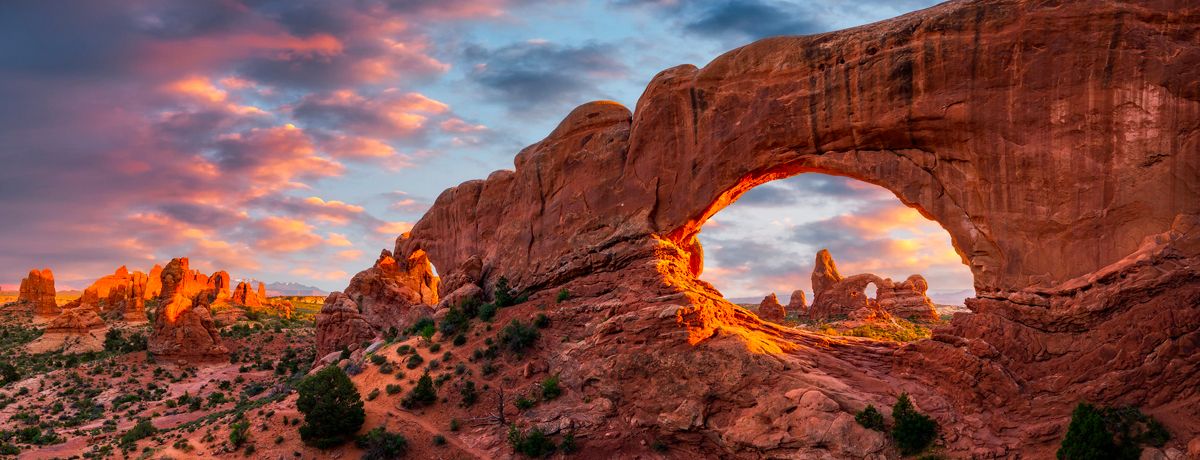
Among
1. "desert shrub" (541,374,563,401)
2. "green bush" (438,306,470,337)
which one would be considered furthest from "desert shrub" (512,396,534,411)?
"green bush" (438,306,470,337)

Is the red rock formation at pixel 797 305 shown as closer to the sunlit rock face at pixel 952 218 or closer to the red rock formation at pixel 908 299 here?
the red rock formation at pixel 908 299

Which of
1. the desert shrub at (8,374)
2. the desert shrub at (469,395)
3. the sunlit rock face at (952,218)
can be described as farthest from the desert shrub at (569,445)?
the desert shrub at (8,374)

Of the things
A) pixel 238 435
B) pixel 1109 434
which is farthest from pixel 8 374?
pixel 1109 434

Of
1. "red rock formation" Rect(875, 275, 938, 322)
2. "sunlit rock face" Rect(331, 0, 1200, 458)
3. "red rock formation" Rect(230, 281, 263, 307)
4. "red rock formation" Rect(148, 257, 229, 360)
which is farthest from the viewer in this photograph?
"red rock formation" Rect(230, 281, 263, 307)

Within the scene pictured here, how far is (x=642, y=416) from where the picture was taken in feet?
92.0

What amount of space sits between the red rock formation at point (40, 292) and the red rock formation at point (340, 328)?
5954 cm

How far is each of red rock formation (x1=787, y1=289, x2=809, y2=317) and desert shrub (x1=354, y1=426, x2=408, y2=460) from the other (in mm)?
56095

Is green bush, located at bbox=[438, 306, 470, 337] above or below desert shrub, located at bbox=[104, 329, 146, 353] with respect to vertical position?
above

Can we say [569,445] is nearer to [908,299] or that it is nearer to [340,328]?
[340,328]

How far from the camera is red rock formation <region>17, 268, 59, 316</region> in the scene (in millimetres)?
84750

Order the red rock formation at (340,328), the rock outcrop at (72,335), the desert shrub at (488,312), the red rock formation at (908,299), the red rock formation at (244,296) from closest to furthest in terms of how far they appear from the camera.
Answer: the desert shrub at (488,312) < the red rock formation at (340,328) < the red rock formation at (908,299) < the rock outcrop at (72,335) < the red rock formation at (244,296)

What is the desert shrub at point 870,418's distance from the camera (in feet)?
77.3

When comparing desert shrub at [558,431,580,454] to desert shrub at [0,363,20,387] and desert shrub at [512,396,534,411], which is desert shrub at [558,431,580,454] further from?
desert shrub at [0,363,20,387]

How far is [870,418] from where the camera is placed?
931 inches
